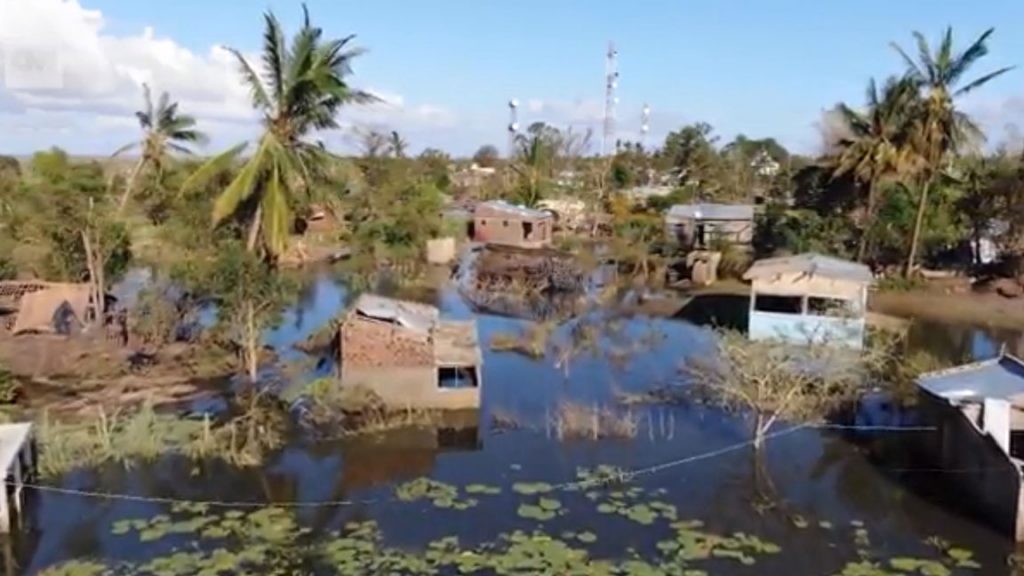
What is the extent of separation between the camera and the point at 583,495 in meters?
12.8

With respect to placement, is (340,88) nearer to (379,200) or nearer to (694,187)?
(379,200)

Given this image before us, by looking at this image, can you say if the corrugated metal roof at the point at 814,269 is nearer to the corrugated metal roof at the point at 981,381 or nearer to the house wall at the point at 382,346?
the corrugated metal roof at the point at 981,381

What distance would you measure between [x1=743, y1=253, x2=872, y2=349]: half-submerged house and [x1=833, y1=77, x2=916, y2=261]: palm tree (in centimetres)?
928

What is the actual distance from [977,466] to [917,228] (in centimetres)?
1778

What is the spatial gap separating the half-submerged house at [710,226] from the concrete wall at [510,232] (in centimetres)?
471

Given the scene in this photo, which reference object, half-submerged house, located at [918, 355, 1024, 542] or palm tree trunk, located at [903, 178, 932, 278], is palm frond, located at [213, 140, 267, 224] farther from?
palm tree trunk, located at [903, 178, 932, 278]

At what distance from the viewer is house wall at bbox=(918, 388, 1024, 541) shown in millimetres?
11359

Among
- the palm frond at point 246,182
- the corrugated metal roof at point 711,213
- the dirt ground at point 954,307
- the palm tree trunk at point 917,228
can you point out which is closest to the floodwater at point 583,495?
the palm frond at point 246,182

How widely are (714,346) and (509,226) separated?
58.6 ft

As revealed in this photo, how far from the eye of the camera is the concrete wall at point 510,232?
124 feet

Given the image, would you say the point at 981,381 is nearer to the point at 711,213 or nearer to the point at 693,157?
the point at 711,213

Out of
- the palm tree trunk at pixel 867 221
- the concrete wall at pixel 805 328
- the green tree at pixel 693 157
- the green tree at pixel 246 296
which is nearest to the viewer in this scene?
the green tree at pixel 246 296

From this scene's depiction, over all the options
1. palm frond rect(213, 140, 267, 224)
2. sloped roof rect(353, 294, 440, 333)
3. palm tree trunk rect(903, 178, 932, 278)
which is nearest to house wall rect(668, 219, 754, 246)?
palm tree trunk rect(903, 178, 932, 278)

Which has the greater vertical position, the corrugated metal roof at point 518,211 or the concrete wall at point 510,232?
the corrugated metal roof at point 518,211
